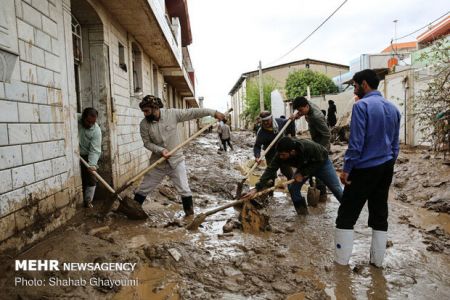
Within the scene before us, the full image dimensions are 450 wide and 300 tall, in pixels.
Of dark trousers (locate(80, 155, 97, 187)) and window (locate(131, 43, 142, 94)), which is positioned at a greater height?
window (locate(131, 43, 142, 94))

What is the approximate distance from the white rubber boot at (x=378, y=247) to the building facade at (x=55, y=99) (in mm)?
3204

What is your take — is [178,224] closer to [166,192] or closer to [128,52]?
[166,192]

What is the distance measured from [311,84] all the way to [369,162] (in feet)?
91.8

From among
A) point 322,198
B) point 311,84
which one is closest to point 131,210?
point 322,198

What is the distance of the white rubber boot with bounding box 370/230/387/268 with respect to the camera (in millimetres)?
3047

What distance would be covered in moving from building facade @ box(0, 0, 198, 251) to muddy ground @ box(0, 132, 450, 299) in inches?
16.0

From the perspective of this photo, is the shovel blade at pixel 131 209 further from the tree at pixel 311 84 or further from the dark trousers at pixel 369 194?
the tree at pixel 311 84

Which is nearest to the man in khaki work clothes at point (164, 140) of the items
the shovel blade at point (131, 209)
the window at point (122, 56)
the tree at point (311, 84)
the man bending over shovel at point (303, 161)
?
the shovel blade at point (131, 209)

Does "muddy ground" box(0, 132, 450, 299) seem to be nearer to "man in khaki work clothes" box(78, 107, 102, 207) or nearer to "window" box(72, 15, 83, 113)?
"man in khaki work clothes" box(78, 107, 102, 207)

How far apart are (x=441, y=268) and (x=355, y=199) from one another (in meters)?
1.09

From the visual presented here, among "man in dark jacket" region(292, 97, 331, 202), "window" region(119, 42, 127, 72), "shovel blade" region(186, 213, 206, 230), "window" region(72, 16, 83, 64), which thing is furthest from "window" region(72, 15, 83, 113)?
"man in dark jacket" region(292, 97, 331, 202)

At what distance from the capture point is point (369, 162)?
2.90 m

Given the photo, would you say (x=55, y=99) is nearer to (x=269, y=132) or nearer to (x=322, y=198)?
(x=269, y=132)

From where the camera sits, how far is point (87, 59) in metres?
5.37
